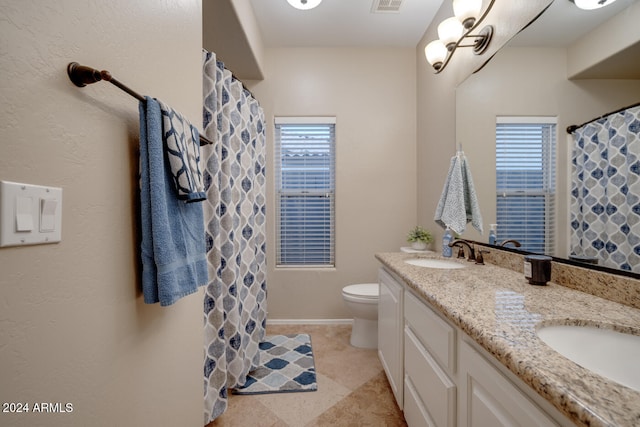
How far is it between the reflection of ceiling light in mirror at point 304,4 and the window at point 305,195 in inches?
37.8

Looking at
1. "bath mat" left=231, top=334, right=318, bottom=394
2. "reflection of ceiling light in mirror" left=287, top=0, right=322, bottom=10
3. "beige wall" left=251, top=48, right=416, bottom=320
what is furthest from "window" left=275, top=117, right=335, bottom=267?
"reflection of ceiling light in mirror" left=287, top=0, right=322, bottom=10

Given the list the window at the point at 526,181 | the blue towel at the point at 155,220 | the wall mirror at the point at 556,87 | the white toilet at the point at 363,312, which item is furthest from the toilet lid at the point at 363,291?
the blue towel at the point at 155,220

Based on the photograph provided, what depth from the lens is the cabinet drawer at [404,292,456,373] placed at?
917mm

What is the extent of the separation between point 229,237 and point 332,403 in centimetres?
115

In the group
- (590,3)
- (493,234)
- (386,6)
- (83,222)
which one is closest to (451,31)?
(386,6)

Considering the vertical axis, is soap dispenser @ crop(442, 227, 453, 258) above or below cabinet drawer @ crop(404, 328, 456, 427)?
above

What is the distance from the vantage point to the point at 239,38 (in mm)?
2055

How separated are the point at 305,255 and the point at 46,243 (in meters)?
2.36

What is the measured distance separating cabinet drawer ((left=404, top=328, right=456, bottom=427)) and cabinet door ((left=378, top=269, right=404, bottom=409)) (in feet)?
0.34

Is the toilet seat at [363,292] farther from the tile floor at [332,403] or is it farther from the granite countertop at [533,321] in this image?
the granite countertop at [533,321]

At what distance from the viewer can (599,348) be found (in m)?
0.73

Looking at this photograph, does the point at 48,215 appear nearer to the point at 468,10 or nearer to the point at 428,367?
the point at 428,367

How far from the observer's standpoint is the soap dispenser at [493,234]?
5.21ft

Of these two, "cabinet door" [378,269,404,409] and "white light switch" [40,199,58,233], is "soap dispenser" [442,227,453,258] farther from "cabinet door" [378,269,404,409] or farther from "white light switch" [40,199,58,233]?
"white light switch" [40,199,58,233]
